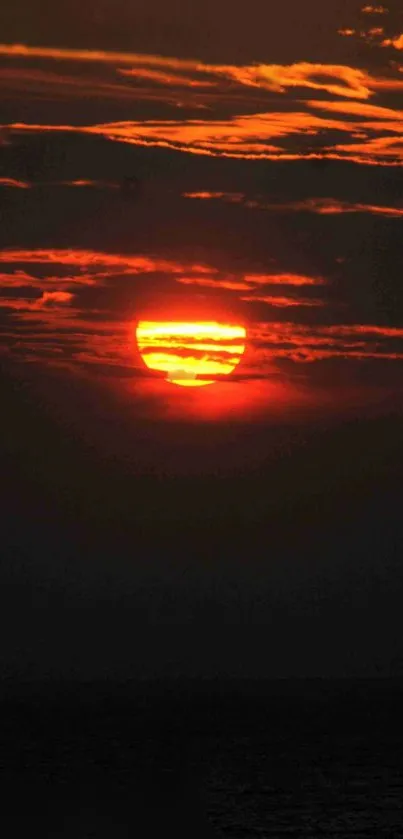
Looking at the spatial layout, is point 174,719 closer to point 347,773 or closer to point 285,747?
point 285,747

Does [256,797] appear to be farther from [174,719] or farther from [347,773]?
[174,719]

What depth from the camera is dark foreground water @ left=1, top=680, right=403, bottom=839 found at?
261ft

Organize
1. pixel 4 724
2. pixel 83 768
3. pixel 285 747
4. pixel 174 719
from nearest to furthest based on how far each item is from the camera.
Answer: pixel 83 768 < pixel 285 747 < pixel 4 724 < pixel 174 719

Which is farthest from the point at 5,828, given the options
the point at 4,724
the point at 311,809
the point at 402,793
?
the point at 4,724

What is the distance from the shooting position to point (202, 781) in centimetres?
10456

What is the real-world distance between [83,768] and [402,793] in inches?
844

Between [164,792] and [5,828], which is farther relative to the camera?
[164,792]

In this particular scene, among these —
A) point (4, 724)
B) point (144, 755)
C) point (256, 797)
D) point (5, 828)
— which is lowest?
point (5, 828)

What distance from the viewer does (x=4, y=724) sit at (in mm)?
181250

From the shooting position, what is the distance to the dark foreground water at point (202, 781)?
79.6 m

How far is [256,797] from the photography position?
97688mm

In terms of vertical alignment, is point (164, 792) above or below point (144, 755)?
below

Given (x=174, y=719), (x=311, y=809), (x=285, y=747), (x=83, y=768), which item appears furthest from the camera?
(x=174, y=719)

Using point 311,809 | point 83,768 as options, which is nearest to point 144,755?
point 83,768
